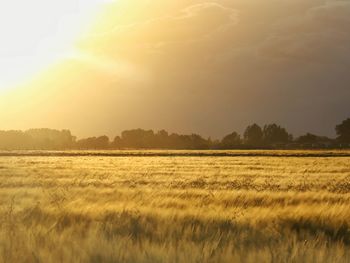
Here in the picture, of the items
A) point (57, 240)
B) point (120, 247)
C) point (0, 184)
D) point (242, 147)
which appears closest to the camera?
point (120, 247)

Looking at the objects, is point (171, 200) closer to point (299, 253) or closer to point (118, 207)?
point (118, 207)

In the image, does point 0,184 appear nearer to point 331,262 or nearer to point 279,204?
point 279,204

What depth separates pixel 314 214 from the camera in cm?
975

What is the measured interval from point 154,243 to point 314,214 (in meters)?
3.76

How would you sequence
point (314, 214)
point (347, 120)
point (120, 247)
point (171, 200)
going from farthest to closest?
point (347, 120) < point (171, 200) < point (314, 214) < point (120, 247)

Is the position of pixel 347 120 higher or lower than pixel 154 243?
higher

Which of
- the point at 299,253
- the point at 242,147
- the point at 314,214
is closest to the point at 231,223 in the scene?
the point at 314,214

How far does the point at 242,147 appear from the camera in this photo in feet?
406

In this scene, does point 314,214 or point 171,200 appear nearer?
point 314,214

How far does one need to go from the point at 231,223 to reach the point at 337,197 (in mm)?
5196

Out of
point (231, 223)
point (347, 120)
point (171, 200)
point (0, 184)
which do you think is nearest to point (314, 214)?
point (231, 223)

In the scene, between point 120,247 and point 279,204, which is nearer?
point 120,247

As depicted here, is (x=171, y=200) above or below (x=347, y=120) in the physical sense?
below

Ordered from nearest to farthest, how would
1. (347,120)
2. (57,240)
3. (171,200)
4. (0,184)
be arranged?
(57,240) < (171,200) < (0,184) < (347,120)
